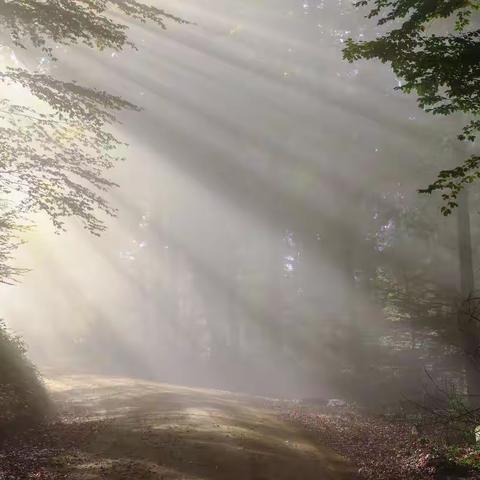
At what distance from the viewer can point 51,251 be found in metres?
48.6

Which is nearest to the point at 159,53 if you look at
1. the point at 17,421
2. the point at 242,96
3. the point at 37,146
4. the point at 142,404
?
the point at 242,96

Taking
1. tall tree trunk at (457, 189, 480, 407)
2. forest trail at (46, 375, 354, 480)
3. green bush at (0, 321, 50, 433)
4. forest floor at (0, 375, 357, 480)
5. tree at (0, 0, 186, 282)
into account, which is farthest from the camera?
tall tree trunk at (457, 189, 480, 407)

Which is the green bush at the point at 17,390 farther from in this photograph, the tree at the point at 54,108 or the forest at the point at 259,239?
the tree at the point at 54,108

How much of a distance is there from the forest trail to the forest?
0.14 meters

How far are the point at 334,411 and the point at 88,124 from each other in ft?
46.6

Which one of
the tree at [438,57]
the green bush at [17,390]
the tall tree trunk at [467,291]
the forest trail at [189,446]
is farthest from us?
the tall tree trunk at [467,291]

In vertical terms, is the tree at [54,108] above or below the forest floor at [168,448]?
above

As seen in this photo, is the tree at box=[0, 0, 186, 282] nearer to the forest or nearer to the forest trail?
the forest

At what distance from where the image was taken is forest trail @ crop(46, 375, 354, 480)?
9242 millimetres

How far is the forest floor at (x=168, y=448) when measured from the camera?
9.08 m

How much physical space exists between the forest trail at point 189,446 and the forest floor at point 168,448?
0.02 metres

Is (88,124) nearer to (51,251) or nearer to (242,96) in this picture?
(242,96)

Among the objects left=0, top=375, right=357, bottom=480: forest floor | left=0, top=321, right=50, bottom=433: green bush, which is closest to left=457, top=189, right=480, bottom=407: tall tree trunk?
left=0, top=375, right=357, bottom=480: forest floor

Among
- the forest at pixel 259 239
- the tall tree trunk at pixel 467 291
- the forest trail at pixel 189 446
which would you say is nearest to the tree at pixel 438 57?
the forest trail at pixel 189 446
